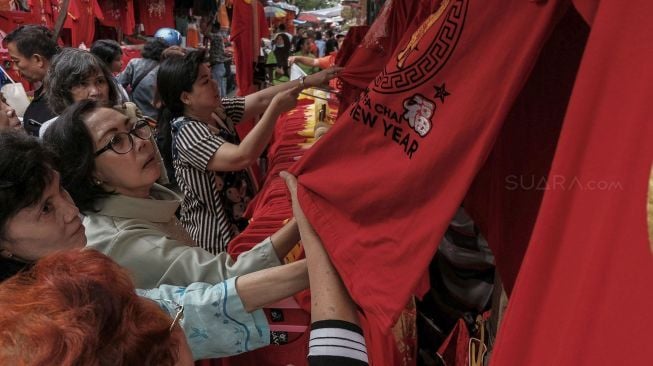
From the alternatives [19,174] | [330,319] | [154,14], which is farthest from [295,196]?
[154,14]

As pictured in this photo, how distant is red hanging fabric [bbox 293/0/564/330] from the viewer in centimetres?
66

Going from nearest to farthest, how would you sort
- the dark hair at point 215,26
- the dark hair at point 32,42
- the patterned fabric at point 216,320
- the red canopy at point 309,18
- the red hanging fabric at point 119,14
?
the patterned fabric at point 216,320
the dark hair at point 32,42
the red hanging fabric at point 119,14
the dark hair at point 215,26
the red canopy at point 309,18

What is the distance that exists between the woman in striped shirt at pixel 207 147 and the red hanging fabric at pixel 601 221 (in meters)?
1.36

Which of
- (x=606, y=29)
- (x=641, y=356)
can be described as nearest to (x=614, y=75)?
(x=606, y=29)

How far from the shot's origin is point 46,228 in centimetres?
100

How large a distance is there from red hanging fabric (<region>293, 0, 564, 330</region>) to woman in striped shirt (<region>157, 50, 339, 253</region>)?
962 mm

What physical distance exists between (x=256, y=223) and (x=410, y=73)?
3.77ft

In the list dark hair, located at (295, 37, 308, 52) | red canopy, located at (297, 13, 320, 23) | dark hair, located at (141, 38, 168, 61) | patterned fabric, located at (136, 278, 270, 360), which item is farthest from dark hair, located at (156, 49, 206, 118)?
red canopy, located at (297, 13, 320, 23)

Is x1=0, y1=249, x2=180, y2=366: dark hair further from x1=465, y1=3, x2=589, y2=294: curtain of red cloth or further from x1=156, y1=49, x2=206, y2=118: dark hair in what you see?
x1=156, y1=49, x2=206, y2=118: dark hair

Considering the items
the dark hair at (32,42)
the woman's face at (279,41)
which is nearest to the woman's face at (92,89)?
the dark hair at (32,42)

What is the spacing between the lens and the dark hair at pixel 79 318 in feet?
1.77

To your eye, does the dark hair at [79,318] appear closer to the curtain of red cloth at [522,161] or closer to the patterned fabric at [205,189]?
the curtain of red cloth at [522,161]

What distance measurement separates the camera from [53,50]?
2658 mm

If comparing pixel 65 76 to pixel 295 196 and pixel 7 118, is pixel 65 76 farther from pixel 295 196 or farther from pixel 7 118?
pixel 295 196
